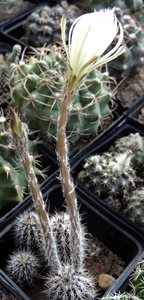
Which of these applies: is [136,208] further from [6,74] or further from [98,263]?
[6,74]

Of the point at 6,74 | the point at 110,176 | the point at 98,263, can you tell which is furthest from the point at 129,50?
the point at 98,263

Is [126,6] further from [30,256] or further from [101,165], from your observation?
[30,256]

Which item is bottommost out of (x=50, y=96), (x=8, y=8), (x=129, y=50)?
(x=50, y=96)

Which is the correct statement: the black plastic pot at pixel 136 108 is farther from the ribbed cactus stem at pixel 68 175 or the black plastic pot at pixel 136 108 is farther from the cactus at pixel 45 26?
the ribbed cactus stem at pixel 68 175

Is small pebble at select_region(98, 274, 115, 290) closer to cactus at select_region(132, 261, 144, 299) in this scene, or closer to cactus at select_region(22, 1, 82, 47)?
cactus at select_region(132, 261, 144, 299)

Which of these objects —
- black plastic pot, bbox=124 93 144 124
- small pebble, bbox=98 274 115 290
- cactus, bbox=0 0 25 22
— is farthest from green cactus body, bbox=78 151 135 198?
cactus, bbox=0 0 25 22

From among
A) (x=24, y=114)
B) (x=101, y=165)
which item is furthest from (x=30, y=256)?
(x=24, y=114)
